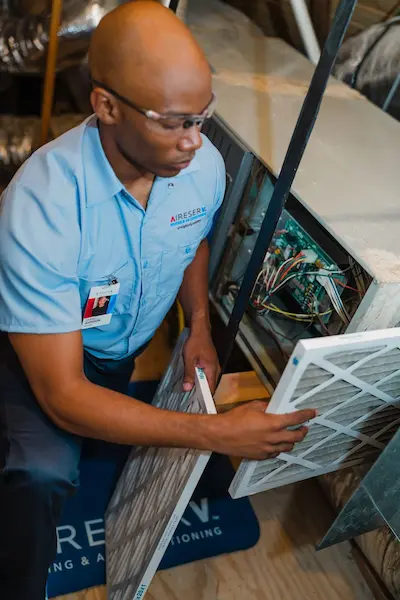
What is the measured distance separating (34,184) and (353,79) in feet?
4.39

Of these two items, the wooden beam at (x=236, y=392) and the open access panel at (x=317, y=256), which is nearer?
the open access panel at (x=317, y=256)

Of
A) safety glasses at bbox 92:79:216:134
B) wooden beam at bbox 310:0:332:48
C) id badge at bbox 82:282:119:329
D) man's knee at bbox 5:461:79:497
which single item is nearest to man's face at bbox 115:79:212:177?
safety glasses at bbox 92:79:216:134

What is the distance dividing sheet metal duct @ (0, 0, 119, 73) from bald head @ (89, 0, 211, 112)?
3.19 ft

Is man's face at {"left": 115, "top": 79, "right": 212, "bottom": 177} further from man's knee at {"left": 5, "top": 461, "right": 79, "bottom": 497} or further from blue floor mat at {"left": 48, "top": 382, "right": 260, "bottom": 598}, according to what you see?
blue floor mat at {"left": 48, "top": 382, "right": 260, "bottom": 598}

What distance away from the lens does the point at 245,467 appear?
942 mm

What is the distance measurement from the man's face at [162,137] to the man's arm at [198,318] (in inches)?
15.9

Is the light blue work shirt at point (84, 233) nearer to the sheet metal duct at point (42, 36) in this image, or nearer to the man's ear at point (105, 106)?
the man's ear at point (105, 106)

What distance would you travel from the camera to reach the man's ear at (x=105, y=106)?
75cm

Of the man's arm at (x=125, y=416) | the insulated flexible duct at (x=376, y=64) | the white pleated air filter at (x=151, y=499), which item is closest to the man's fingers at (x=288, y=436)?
the man's arm at (x=125, y=416)

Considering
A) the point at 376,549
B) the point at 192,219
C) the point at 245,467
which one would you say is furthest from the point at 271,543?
the point at 192,219

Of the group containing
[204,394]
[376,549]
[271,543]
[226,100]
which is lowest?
[271,543]

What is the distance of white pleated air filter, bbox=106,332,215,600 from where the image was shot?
0.93 meters

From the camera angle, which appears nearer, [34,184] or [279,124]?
[34,184]

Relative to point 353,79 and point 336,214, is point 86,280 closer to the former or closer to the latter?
point 336,214
